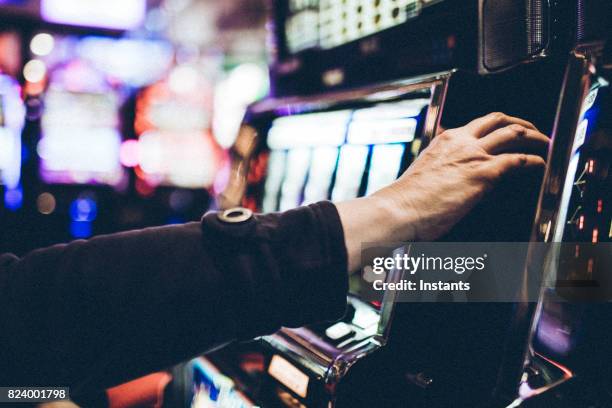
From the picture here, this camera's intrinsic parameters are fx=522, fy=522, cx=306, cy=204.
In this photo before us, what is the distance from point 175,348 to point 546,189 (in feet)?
2.27

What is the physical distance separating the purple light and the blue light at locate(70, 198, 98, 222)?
2.39 metres

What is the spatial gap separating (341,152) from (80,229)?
5.78 m

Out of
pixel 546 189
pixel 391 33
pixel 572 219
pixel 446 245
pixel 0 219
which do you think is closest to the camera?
pixel 546 189

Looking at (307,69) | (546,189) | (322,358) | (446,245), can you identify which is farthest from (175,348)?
(307,69)

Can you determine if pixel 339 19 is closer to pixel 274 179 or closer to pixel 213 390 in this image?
pixel 274 179

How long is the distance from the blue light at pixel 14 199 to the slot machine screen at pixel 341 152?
5.07m

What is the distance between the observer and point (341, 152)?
1604 millimetres

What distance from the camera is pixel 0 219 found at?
5.85 metres

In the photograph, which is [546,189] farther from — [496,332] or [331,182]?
[331,182]

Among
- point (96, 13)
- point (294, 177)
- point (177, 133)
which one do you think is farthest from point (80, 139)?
point (294, 177)

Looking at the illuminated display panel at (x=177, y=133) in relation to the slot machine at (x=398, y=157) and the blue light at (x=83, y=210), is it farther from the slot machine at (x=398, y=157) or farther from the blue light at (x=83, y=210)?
the slot machine at (x=398, y=157)

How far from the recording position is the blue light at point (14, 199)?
5922 mm

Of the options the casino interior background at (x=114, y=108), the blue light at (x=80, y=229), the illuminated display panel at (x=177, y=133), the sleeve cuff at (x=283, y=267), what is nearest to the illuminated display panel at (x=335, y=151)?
the sleeve cuff at (x=283, y=267)

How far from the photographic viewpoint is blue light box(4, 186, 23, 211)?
592 centimetres
